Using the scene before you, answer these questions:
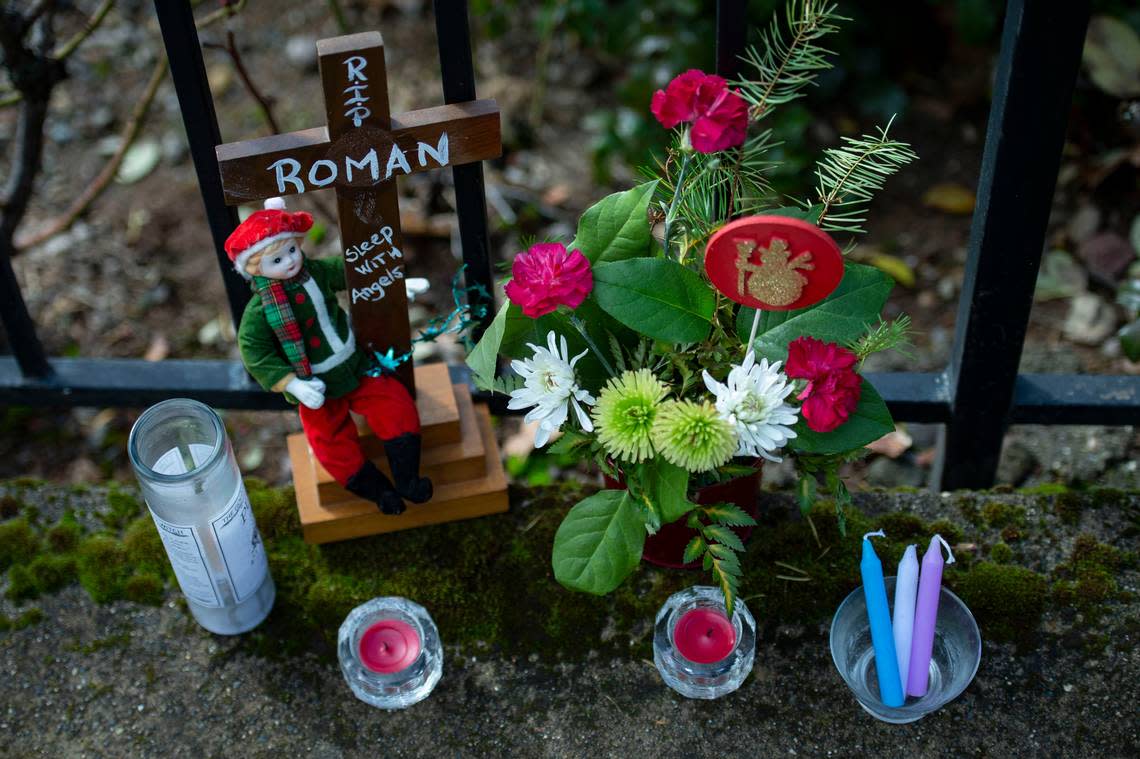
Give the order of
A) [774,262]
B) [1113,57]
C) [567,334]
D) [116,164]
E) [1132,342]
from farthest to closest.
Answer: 1. [1113,57]
2. [116,164]
3. [1132,342]
4. [567,334]
5. [774,262]

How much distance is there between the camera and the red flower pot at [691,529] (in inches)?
59.6

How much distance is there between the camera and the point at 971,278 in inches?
65.6

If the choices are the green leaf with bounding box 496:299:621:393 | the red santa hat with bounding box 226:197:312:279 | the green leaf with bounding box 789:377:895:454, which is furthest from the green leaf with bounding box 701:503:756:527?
the red santa hat with bounding box 226:197:312:279

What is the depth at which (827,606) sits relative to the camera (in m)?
1.59

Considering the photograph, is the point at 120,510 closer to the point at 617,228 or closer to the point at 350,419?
the point at 350,419

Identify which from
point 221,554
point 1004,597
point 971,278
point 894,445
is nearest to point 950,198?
point 894,445

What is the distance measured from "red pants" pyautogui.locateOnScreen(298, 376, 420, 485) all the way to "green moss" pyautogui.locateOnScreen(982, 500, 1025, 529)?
33.3 inches

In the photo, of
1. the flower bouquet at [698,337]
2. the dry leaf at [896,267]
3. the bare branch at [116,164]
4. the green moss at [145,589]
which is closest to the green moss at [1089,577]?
the flower bouquet at [698,337]

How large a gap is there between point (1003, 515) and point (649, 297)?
0.69 meters

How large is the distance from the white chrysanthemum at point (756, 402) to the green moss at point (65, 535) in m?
1.02

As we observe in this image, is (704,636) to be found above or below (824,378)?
below

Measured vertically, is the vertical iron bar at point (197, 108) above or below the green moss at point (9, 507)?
above

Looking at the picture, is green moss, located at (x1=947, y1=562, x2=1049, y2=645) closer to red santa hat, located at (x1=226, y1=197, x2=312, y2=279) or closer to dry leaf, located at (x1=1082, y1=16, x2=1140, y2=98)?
red santa hat, located at (x1=226, y1=197, x2=312, y2=279)

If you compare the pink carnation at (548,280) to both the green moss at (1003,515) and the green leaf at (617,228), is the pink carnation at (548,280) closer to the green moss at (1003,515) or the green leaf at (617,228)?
the green leaf at (617,228)
